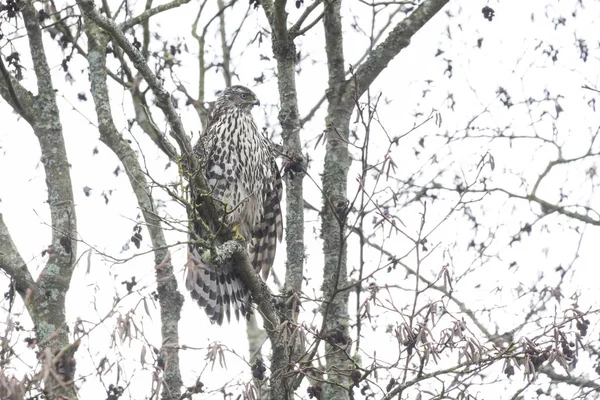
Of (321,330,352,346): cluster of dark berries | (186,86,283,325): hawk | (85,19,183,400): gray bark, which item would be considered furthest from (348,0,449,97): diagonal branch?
(321,330,352,346): cluster of dark berries

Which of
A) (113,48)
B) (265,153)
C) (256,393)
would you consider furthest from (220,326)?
(256,393)

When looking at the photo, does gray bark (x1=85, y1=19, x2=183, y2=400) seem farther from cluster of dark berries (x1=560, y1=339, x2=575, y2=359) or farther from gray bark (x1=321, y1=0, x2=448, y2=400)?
cluster of dark berries (x1=560, y1=339, x2=575, y2=359)

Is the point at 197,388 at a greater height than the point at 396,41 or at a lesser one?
lesser

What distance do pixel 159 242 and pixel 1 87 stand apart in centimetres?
132

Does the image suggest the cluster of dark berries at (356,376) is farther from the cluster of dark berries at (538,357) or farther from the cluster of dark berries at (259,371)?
the cluster of dark berries at (538,357)

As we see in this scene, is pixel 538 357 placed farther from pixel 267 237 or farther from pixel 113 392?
pixel 267 237

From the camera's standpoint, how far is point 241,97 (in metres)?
6.70

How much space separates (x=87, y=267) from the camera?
3.44 meters

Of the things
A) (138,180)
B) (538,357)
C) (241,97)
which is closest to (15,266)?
(138,180)

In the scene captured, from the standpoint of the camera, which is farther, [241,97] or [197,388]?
[241,97]

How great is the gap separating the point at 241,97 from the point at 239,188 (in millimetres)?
888

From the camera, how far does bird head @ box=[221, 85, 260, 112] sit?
6652 mm

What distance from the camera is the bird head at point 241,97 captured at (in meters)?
6.65

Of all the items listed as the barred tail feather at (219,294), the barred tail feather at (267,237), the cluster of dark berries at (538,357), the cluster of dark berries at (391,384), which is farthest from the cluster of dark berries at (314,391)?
the barred tail feather at (267,237)
